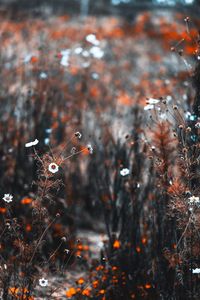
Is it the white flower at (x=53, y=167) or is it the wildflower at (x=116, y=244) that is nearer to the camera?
the white flower at (x=53, y=167)

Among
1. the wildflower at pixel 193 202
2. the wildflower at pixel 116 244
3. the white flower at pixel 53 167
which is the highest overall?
the white flower at pixel 53 167

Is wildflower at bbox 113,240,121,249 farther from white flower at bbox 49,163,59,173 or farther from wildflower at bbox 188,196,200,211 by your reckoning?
white flower at bbox 49,163,59,173

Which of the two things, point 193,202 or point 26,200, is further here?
point 26,200

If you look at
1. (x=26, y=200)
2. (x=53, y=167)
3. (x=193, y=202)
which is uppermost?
(x=53, y=167)

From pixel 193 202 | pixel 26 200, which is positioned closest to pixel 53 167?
pixel 193 202

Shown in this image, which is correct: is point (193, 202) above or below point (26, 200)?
above

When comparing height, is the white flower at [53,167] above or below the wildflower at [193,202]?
above

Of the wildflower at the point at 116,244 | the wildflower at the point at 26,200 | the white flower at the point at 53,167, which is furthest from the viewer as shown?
the wildflower at the point at 26,200

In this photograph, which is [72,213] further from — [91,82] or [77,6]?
[77,6]

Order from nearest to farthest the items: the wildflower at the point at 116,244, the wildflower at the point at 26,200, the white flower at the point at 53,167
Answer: the white flower at the point at 53,167
the wildflower at the point at 116,244
the wildflower at the point at 26,200

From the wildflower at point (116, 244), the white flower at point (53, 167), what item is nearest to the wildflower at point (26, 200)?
the wildflower at point (116, 244)

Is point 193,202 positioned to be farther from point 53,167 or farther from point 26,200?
point 26,200

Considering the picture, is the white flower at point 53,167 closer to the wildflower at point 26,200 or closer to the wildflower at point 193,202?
the wildflower at point 193,202
